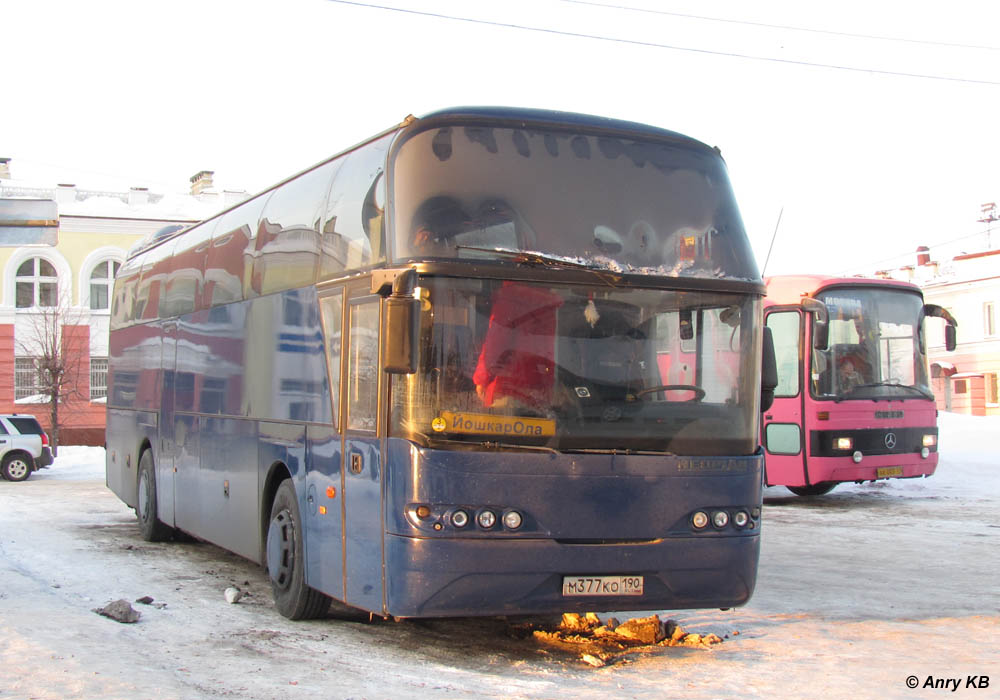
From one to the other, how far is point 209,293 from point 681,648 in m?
6.03

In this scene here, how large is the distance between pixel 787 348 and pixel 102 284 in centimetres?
3018

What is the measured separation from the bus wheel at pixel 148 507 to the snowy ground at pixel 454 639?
0.22 meters

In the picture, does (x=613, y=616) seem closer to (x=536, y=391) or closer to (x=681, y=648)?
(x=681, y=648)

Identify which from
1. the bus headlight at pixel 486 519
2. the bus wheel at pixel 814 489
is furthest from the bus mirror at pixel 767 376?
the bus wheel at pixel 814 489

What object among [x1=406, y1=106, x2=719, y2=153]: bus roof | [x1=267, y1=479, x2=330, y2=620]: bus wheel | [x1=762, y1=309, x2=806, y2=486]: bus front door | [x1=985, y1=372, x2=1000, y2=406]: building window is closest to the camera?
[x1=406, y1=106, x2=719, y2=153]: bus roof

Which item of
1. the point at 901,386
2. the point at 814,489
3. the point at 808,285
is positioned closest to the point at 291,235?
the point at 808,285

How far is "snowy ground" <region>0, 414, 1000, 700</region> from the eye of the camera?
23.0ft

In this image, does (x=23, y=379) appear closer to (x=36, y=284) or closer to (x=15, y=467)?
(x=36, y=284)

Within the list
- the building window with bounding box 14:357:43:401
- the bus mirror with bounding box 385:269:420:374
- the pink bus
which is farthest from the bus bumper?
the building window with bounding box 14:357:43:401

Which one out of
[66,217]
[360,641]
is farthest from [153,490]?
[66,217]

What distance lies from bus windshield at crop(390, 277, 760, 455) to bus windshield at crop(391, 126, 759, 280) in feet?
0.80

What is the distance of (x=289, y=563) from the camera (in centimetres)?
916

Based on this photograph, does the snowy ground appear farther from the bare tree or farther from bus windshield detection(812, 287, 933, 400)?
the bare tree

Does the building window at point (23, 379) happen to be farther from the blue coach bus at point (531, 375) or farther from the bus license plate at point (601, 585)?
the bus license plate at point (601, 585)
